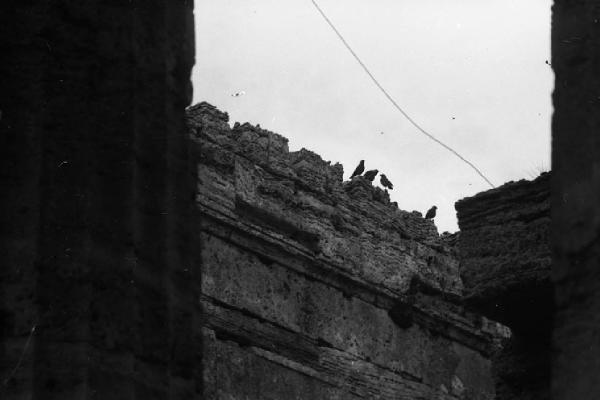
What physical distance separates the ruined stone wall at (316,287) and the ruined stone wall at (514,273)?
5329 mm

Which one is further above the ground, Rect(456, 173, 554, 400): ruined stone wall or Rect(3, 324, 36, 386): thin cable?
Rect(456, 173, 554, 400): ruined stone wall

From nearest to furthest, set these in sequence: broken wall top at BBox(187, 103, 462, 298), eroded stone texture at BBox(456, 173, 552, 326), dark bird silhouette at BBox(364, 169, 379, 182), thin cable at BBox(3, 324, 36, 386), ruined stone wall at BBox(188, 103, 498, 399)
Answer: thin cable at BBox(3, 324, 36, 386) → eroded stone texture at BBox(456, 173, 552, 326) → ruined stone wall at BBox(188, 103, 498, 399) → broken wall top at BBox(187, 103, 462, 298) → dark bird silhouette at BBox(364, 169, 379, 182)

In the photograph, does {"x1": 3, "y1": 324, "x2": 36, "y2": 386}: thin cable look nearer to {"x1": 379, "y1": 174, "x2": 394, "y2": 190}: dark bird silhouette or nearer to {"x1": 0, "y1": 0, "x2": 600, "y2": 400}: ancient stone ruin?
{"x1": 0, "y1": 0, "x2": 600, "y2": 400}: ancient stone ruin

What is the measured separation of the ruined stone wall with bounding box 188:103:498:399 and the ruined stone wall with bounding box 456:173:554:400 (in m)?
5.33

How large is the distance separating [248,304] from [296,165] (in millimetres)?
1420

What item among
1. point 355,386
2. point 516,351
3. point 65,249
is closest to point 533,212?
point 516,351

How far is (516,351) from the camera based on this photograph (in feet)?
30.6

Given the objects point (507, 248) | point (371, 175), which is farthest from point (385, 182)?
point (507, 248)

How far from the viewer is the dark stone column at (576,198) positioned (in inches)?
205

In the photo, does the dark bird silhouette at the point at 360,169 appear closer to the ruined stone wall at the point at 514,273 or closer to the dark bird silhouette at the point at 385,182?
the dark bird silhouette at the point at 385,182

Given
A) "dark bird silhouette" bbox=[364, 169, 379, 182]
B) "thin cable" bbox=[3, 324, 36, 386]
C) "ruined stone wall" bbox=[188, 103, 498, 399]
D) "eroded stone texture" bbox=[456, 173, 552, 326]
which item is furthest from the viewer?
"dark bird silhouette" bbox=[364, 169, 379, 182]

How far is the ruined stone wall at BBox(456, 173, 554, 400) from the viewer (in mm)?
8828

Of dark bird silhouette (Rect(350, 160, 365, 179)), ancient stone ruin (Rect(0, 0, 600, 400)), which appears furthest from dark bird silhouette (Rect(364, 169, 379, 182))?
ancient stone ruin (Rect(0, 0, 600, 400))

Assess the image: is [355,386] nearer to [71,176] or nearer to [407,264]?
[407,264]
